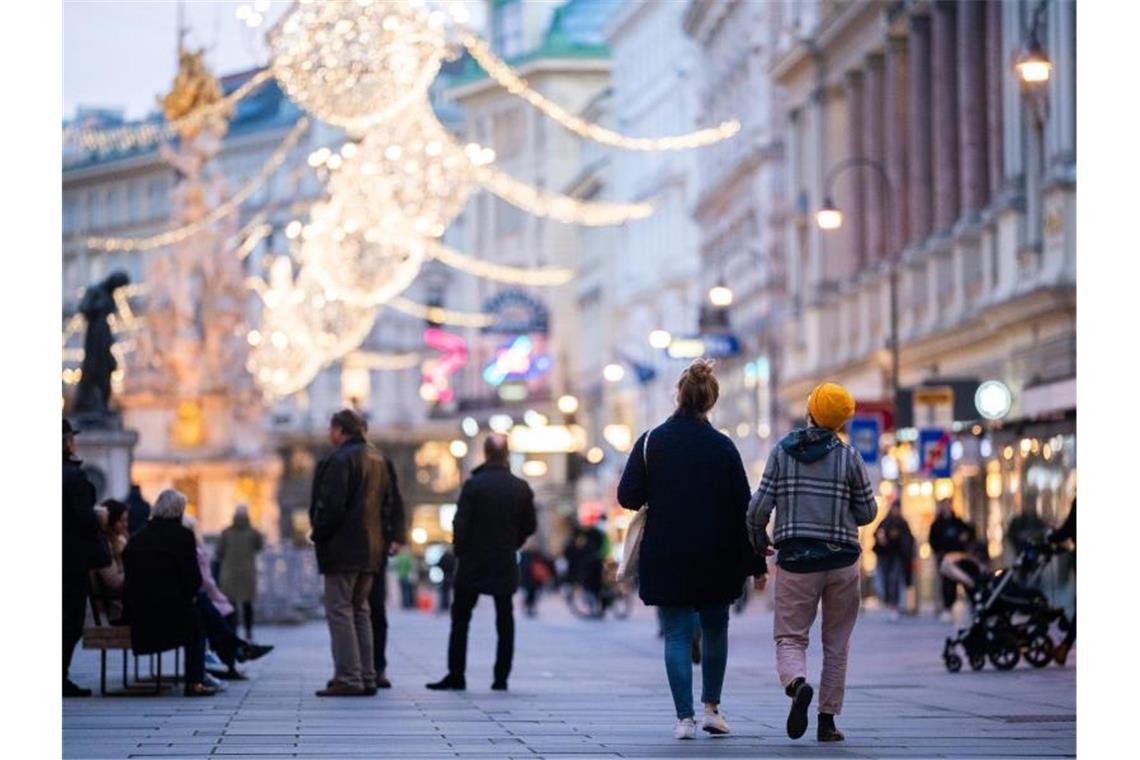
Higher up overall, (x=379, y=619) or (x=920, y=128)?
(x=920, y=128)

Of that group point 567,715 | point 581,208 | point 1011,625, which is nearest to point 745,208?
point 581,208

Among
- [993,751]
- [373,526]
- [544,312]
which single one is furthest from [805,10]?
[993,751]

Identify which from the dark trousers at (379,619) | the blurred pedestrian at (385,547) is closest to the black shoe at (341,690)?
the blurred pedestrian at (385,547)

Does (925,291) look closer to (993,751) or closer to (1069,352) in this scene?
(1069,352)

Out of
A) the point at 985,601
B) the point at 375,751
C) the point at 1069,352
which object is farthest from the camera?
the point at 1069,352

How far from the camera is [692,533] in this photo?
16250 mm

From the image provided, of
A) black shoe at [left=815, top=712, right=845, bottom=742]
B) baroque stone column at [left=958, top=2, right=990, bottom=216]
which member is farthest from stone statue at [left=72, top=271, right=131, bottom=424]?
black shoe at [left=815, top=712, right=845, bottom=742]

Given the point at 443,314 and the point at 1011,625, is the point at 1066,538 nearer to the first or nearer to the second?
the point at 1011,625

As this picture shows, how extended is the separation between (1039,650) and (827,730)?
10701mm

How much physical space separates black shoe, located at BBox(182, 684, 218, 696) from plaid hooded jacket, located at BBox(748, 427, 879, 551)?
22.3ft

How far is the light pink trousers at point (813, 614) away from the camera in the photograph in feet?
51.9

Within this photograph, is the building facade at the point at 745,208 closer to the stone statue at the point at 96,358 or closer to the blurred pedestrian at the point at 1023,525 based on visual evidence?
the blurred pedestrian at the point at 1023,525
